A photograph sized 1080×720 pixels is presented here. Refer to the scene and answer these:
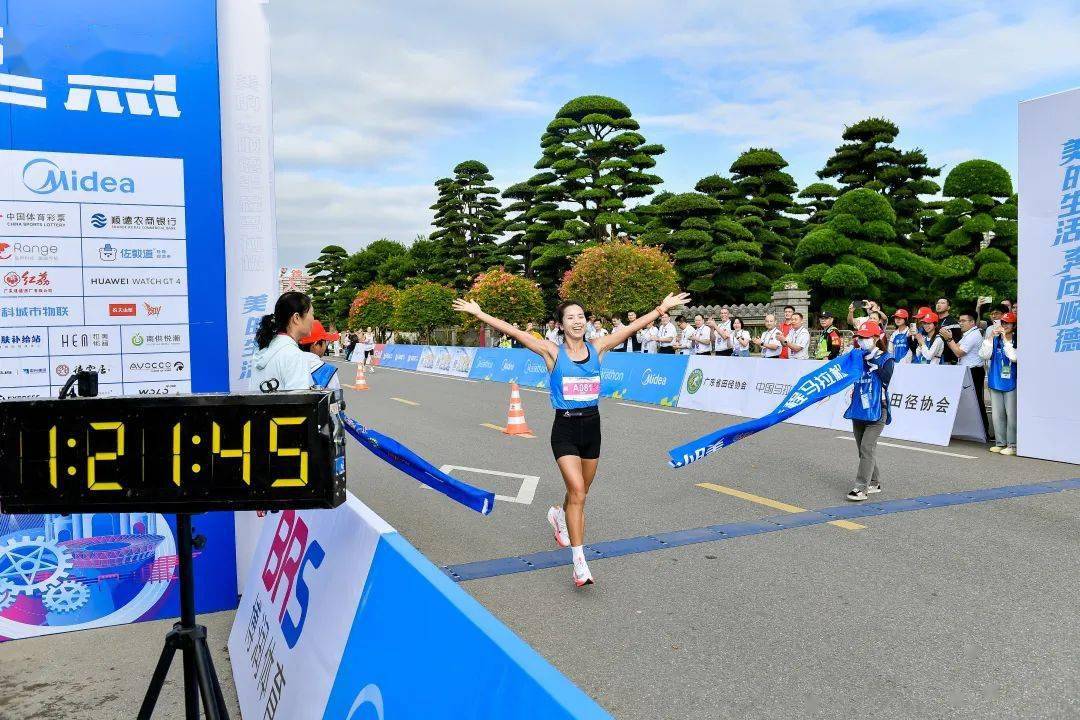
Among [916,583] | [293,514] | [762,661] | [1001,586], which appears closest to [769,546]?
[916,583]

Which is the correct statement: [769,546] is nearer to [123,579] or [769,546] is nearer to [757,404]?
[123,579]

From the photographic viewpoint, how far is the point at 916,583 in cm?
545

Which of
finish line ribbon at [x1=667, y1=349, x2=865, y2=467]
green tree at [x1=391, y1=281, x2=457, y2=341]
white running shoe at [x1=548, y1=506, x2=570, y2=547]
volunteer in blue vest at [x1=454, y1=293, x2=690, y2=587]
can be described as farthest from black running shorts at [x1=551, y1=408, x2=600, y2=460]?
green tree at [x1=391, y1=281, x2=457, y2=341]

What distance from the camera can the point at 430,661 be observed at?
2168 mm

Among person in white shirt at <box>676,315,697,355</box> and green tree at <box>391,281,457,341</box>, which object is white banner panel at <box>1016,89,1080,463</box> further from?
green tree at <box>391,281,457,341</box>

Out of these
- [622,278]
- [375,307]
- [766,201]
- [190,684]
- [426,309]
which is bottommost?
[190,684]

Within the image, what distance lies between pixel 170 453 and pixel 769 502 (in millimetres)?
6468

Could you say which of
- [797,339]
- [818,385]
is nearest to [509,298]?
[797,339]

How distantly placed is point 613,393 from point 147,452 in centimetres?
1711

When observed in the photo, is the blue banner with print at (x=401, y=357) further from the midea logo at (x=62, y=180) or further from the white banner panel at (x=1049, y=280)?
the midea logo at (x=62, y=180)

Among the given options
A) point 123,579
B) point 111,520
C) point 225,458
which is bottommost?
point 123,579

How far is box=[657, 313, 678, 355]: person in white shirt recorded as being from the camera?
2012 cm

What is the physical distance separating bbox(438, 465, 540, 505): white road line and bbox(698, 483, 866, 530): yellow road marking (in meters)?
1.84

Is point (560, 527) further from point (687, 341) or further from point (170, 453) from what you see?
point (687, 341)
